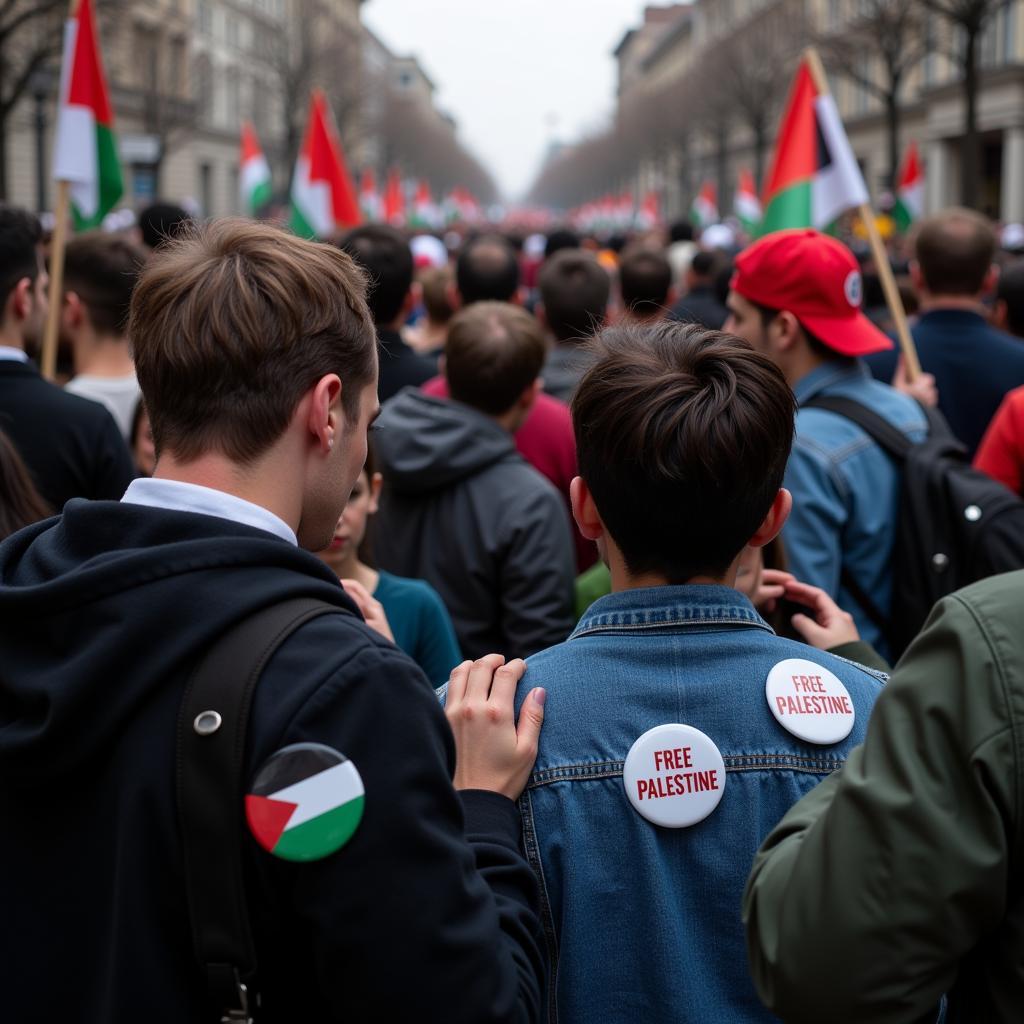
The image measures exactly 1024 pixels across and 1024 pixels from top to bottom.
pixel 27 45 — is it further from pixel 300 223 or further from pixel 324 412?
pixel 324 412

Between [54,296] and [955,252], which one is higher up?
[955,252]

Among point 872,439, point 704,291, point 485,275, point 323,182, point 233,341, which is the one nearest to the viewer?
point 233,341

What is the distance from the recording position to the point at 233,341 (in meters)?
1.51

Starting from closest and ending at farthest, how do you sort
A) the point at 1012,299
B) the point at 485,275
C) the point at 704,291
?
the point at 1012,299 → the point at 485,275 → the point at 704,291

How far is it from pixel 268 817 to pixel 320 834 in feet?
0.19

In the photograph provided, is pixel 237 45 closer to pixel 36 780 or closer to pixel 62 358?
pixel 62 358

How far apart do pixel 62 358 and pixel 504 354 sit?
102 inches

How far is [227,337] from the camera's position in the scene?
1.51 meters

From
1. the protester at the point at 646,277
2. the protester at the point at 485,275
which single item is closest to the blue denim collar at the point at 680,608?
the protester at the point at 485,275

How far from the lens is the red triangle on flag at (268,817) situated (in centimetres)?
132

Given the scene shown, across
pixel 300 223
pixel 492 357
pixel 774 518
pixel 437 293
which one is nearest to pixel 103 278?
pixel 492 357

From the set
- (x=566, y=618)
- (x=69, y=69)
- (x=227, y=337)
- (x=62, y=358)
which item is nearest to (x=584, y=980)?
(x=227, y=337)

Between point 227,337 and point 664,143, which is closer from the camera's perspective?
point 227,337

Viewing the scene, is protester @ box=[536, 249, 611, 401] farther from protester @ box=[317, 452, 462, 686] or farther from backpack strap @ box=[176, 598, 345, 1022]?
backpack strap @ box=[176, 598, 345, 1022]
